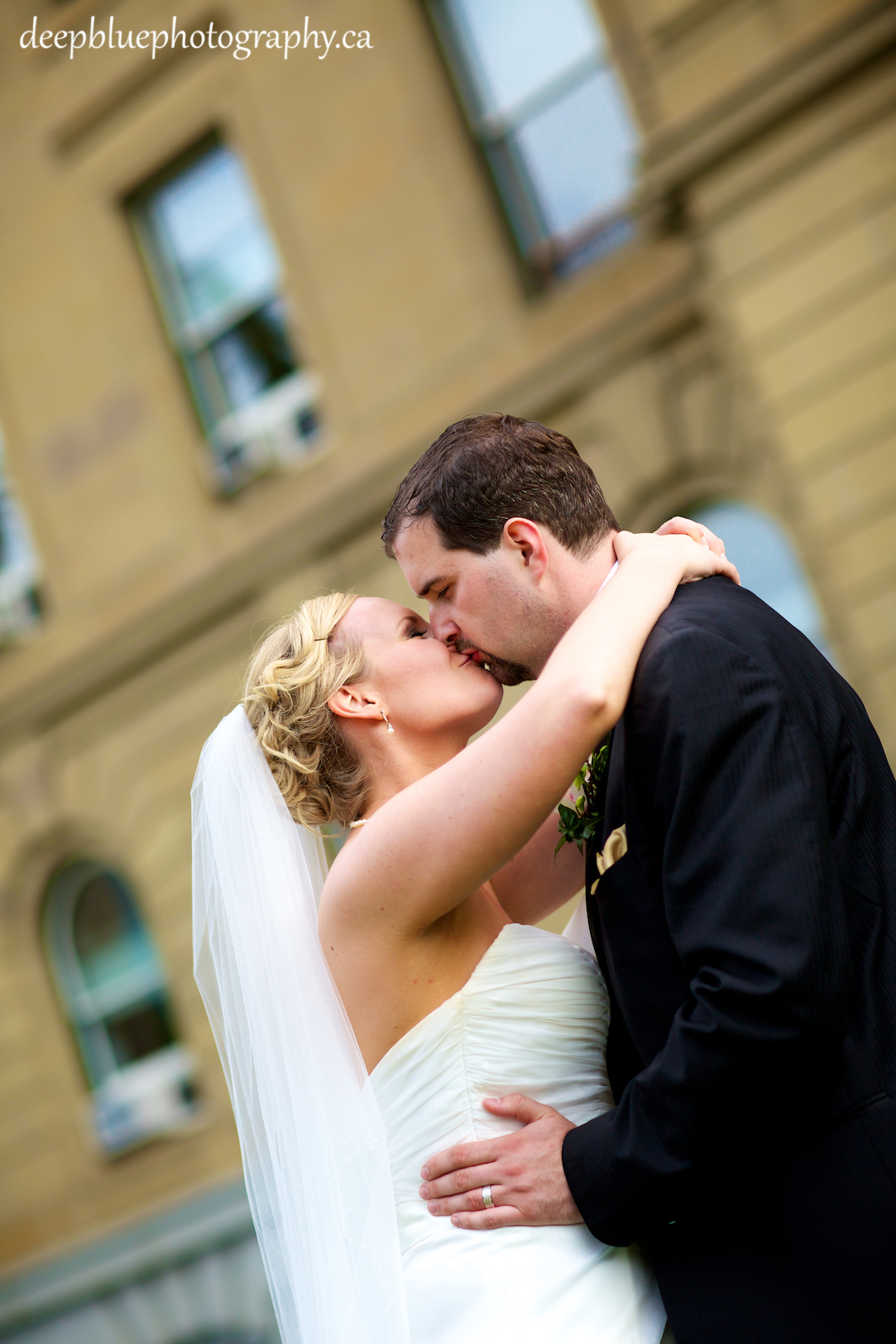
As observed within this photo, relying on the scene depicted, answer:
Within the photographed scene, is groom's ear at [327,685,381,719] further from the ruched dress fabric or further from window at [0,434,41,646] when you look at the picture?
window at [0,434,41,646]

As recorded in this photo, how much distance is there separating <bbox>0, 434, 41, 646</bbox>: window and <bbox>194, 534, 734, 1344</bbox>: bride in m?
8.77

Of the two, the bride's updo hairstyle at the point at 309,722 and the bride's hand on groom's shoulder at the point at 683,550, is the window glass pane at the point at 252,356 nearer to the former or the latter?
the bride's updo hairstyle at the point at 309,722

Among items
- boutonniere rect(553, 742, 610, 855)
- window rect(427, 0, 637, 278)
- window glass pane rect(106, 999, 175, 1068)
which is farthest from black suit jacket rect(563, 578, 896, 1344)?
window glass pane rect(106, 999, 175, 1068)

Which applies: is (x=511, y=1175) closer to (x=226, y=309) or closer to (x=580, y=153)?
(x=580, y=153)

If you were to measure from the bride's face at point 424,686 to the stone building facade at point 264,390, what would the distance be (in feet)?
14.3

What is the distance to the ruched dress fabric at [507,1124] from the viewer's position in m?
2.14

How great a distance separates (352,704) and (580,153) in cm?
679

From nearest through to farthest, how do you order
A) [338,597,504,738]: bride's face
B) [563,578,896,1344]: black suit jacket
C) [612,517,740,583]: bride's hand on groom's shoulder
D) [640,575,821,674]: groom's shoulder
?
[563,578,896,1344]: black suit jacket, [640,575,821,674]: groom's shoulder, [612,517,740,583]: bride's hand on groom's shoulder, [338,597,504,738]: bride's face

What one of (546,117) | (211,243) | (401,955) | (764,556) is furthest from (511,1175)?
(211,243)

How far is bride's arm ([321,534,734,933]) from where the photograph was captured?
2.00 meters

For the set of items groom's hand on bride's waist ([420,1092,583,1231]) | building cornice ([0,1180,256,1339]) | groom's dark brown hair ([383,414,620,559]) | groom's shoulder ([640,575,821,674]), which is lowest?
building cornice ([0,1180,256,1339])

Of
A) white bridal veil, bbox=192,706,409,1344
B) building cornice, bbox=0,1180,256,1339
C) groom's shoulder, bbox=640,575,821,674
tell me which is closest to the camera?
groom's shoulder, bbox=640,575,821,674

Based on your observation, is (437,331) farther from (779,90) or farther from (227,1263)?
(227,1263)

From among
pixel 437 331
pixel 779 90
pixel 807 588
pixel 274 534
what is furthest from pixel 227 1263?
pixel 779 90
